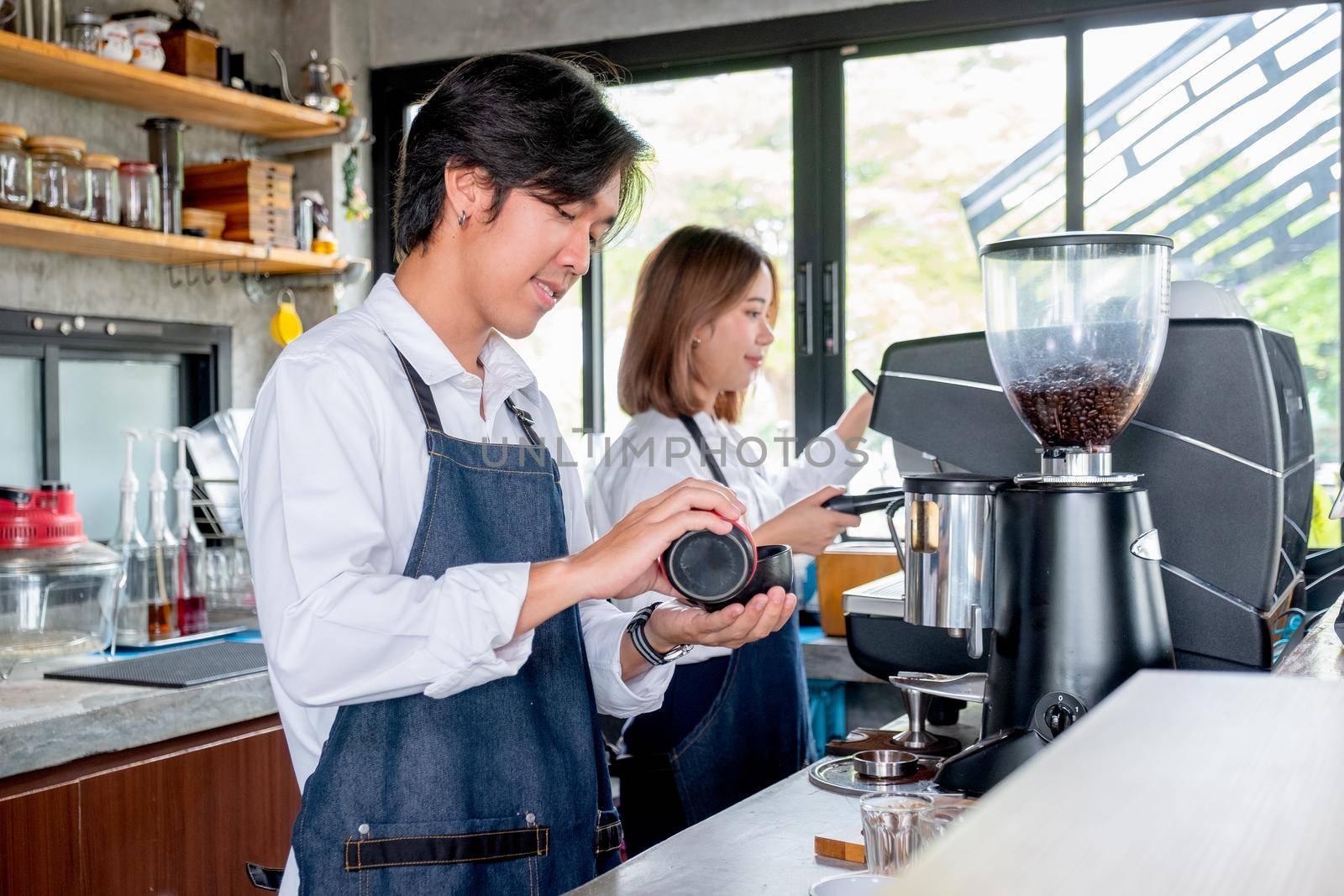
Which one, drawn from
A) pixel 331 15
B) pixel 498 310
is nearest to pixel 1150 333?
pixel 498 310

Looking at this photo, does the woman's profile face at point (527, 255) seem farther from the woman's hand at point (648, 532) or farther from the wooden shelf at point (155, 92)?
the wooden shelf at point (155, 92)

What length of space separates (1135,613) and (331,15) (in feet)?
11.0

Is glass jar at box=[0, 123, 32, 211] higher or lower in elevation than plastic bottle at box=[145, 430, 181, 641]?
higher

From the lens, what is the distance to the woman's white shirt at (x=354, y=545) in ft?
3.76

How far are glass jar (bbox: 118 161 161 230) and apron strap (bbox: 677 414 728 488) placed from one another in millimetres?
1465

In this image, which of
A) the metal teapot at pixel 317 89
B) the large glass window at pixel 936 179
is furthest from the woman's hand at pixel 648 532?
the metal teapot at pixel 317 89

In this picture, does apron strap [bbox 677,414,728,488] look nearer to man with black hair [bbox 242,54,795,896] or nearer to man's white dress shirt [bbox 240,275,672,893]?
man with black hair [bbox 242,54,795,896]

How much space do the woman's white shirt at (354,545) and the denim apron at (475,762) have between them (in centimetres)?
4

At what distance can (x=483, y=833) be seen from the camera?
51.1 inches

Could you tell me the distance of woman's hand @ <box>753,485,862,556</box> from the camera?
7.17 ft

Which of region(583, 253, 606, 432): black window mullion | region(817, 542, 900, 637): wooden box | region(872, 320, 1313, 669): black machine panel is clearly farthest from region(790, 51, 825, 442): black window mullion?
region(872, 320, 1313, 669): black machine panel

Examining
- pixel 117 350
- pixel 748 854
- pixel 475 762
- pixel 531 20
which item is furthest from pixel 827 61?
pixel 748 854

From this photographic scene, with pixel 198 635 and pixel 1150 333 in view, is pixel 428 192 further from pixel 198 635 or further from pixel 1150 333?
pixel 198 635

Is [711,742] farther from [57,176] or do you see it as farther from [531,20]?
[531,20]
